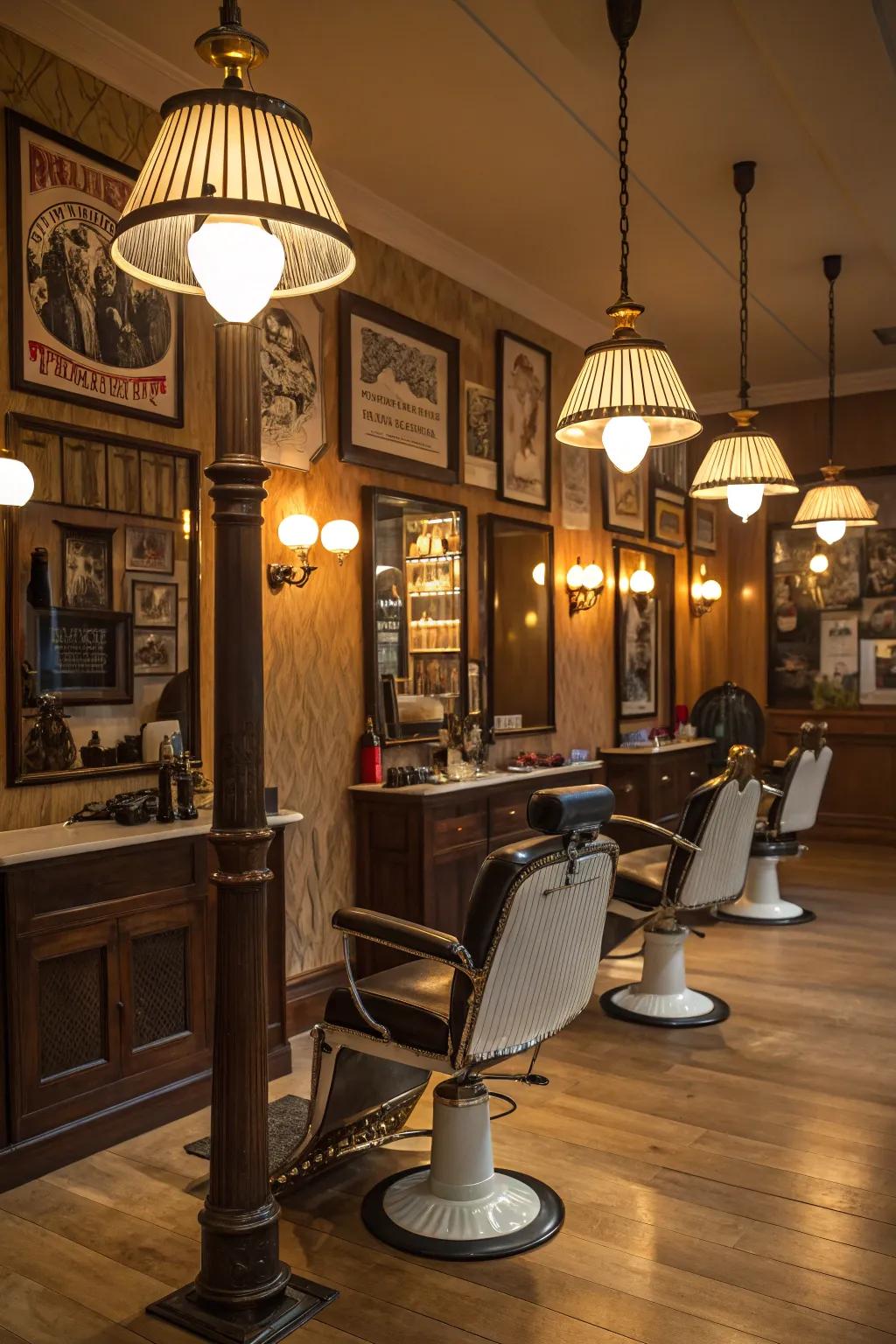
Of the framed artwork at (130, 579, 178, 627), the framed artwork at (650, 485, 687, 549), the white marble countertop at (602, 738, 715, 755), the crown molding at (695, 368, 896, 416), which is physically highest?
the crown molding at (695, 368, 896, 416)

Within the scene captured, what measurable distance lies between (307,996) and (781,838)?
3.17 metres

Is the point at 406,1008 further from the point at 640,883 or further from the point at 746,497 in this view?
the point at 746,497

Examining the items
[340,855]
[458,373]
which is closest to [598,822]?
[340,855]

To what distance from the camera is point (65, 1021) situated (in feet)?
10.6

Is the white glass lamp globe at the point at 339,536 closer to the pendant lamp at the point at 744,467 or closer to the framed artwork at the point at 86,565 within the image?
the framed artwork at the point at 86,565

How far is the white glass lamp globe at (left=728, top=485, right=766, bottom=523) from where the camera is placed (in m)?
4.77

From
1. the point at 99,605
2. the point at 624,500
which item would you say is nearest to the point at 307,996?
the point at 99,605

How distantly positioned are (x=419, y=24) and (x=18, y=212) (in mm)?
1515

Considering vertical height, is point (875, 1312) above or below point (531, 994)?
below

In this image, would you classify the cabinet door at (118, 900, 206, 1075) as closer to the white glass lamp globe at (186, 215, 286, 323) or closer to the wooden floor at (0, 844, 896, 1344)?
the wooden floor at (0, 844, 896, 1344)

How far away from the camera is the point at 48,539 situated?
11.7ft

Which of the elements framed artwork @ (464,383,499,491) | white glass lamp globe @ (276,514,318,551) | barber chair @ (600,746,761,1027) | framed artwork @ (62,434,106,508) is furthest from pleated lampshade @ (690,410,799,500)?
framed artwork @ (62,434,106,508)

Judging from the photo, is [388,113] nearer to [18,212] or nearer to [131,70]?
[131,70]

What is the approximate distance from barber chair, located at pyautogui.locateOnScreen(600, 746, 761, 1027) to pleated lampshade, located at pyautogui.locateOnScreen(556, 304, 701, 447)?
4.88 feet
